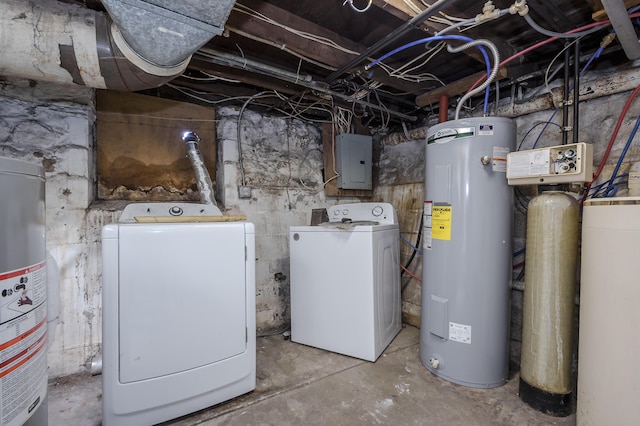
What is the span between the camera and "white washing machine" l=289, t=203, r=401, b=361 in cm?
188

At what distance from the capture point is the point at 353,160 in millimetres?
2686

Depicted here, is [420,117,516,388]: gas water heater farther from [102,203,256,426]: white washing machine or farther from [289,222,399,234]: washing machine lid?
[102,203,256,426]: white washing machine

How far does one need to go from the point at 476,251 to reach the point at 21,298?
1794 millimetres

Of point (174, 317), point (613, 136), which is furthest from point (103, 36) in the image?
point (613, 136)

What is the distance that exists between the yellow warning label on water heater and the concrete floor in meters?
0.83

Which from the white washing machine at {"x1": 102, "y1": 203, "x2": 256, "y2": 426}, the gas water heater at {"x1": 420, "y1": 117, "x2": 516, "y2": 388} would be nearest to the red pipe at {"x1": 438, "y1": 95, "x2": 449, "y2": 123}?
the gas water heater at {"x1": 420, "y1": 117, "x2": 516, "y2": 388}

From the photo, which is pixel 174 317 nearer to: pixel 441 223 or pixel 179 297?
pixel 179 297

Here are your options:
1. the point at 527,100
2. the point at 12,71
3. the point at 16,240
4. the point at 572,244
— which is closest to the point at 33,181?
the point at 16,240

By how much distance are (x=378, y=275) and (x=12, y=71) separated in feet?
6.76

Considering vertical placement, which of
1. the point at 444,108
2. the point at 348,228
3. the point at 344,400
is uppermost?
the point at 444,108

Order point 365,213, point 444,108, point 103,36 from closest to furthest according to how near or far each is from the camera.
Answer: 1. point 103,36
2. point 444,108
3. point 365,213

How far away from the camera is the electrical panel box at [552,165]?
4.34 feet

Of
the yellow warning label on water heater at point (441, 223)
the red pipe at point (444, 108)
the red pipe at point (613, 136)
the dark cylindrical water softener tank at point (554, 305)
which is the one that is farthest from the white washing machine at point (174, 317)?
the red pipe at point (613, 136)

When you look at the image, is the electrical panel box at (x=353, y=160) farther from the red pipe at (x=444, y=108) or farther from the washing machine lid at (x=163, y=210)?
the washing machine lid at (x=163, y=210)
